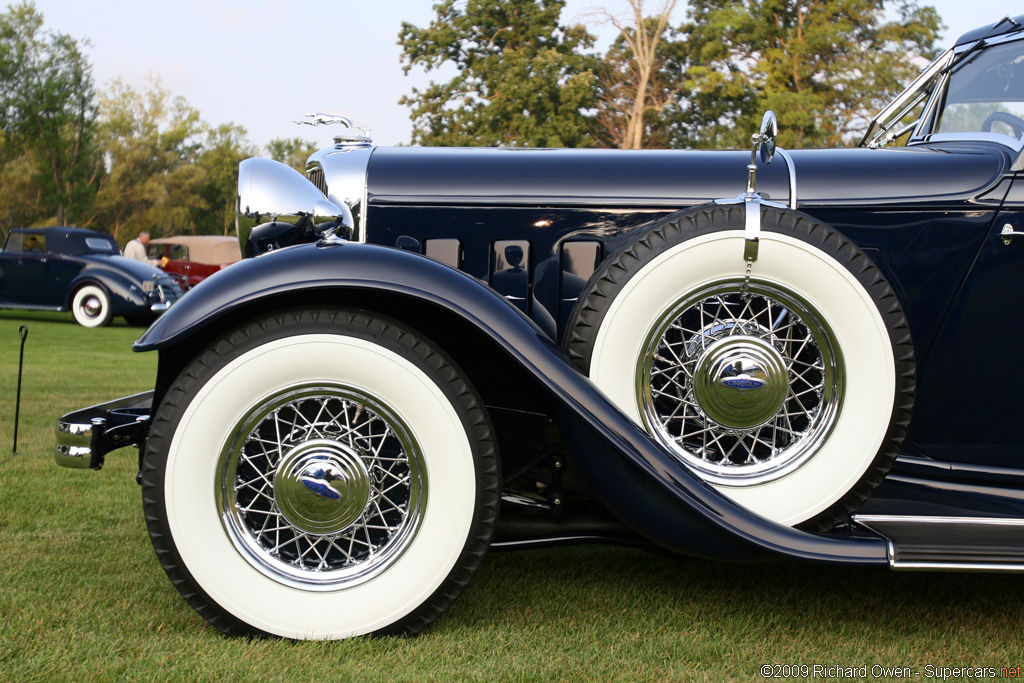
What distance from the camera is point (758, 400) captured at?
208 centimetres

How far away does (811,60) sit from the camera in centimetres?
1991

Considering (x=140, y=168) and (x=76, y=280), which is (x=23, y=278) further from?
(x=140, y=168)

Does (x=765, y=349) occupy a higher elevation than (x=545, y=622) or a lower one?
higher

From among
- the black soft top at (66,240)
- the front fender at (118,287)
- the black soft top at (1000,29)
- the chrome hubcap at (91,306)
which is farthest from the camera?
the black soft top at (66,240)

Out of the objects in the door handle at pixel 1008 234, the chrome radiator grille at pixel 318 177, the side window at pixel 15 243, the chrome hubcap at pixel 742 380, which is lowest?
the chrome hubcap at pixel 742 380

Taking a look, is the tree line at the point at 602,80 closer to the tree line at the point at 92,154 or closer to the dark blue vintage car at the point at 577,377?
the tree line at the point at 92,154

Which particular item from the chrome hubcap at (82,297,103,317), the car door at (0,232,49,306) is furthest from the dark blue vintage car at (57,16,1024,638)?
the car door at (0,232,49,306)

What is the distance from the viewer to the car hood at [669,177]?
7.72 feet

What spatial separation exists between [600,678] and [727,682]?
299mm

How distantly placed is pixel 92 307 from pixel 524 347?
13706 mm

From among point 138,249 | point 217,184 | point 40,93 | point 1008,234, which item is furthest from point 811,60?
point 217,184

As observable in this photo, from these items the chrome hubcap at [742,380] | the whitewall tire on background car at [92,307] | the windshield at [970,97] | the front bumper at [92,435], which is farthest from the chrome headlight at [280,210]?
the whitewall tire on background car at [92,307]

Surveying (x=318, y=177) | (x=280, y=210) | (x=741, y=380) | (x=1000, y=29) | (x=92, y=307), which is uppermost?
(x=1000, y=29)

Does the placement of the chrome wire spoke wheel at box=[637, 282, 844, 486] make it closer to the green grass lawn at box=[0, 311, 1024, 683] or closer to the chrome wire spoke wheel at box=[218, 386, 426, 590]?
the green grass lawn at box=[0, 311, 1024, 683]
